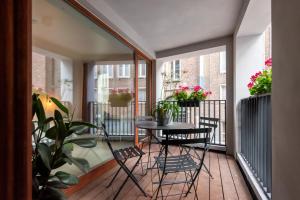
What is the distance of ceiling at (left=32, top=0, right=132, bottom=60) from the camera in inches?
86.4

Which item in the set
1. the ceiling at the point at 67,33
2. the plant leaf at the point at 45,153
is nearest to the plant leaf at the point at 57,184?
the plant leaf at the point at 45,153

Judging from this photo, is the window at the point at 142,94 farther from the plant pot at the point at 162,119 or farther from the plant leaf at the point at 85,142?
the plant leaf at the point at 85,142

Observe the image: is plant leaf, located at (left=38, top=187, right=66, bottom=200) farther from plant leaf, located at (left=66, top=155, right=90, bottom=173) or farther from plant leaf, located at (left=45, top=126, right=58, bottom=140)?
plant leaf, located at (left=45, top=126, right=58, bottom=140)

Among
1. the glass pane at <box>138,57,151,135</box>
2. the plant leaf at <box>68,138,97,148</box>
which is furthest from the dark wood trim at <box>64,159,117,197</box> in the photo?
the glass pane at <box>138,57,151,135</box>

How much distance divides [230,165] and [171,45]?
289 centimetres

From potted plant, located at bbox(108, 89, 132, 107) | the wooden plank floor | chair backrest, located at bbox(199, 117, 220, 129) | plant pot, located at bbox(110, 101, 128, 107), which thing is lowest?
the wooden plank floor

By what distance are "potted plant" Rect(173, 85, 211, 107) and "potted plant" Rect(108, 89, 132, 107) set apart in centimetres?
115

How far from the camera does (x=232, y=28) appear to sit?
3.88 m

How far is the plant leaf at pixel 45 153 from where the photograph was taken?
4.18ft

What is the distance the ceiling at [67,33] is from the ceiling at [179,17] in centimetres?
36
